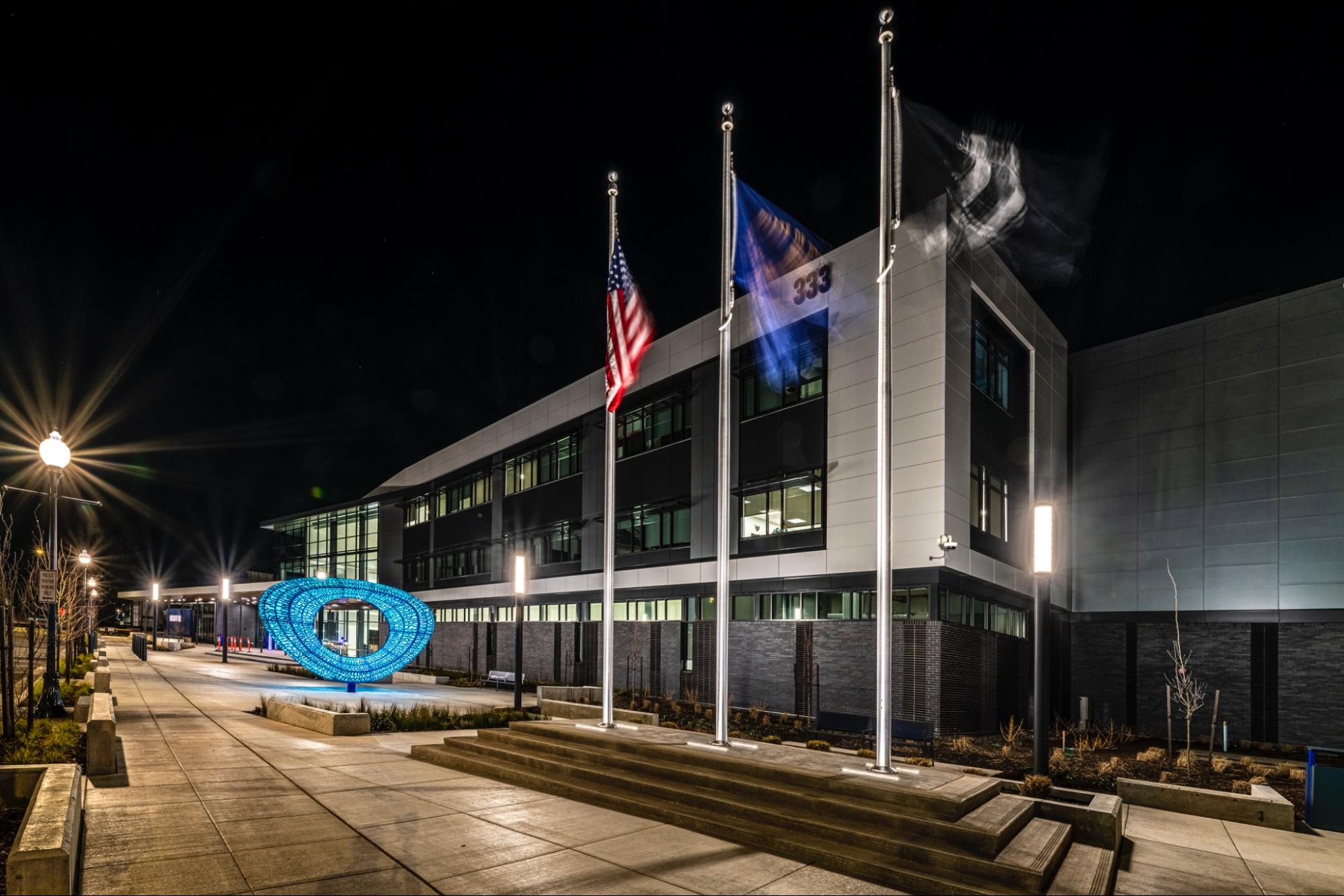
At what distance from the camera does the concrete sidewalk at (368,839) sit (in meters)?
8.98

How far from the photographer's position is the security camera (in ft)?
76.6

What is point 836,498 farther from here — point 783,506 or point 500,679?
point 500,679

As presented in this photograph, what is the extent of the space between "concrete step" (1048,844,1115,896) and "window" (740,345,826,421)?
18853 millimetres

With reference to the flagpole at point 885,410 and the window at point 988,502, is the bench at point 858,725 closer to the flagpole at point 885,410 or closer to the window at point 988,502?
the flagpole at point 885,410

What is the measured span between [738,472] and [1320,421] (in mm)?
20362

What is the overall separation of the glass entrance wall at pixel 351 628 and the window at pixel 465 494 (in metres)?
12.3

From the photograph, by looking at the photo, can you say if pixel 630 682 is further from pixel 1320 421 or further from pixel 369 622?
pixel 369 622

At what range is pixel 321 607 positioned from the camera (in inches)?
1259

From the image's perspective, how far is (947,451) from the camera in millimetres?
24422

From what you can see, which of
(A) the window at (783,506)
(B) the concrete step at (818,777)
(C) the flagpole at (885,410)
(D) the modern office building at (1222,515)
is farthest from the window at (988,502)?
(C) the flagpole at (885,410)

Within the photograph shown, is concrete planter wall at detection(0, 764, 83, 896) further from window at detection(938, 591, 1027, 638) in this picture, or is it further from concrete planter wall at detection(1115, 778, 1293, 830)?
window at detection(938, 591, 1027, 638)

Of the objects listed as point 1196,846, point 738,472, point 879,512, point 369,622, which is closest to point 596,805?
point 879,512

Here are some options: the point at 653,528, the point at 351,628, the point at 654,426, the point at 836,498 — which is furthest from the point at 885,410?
the point at 351,628

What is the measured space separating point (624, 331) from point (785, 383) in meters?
14.0
